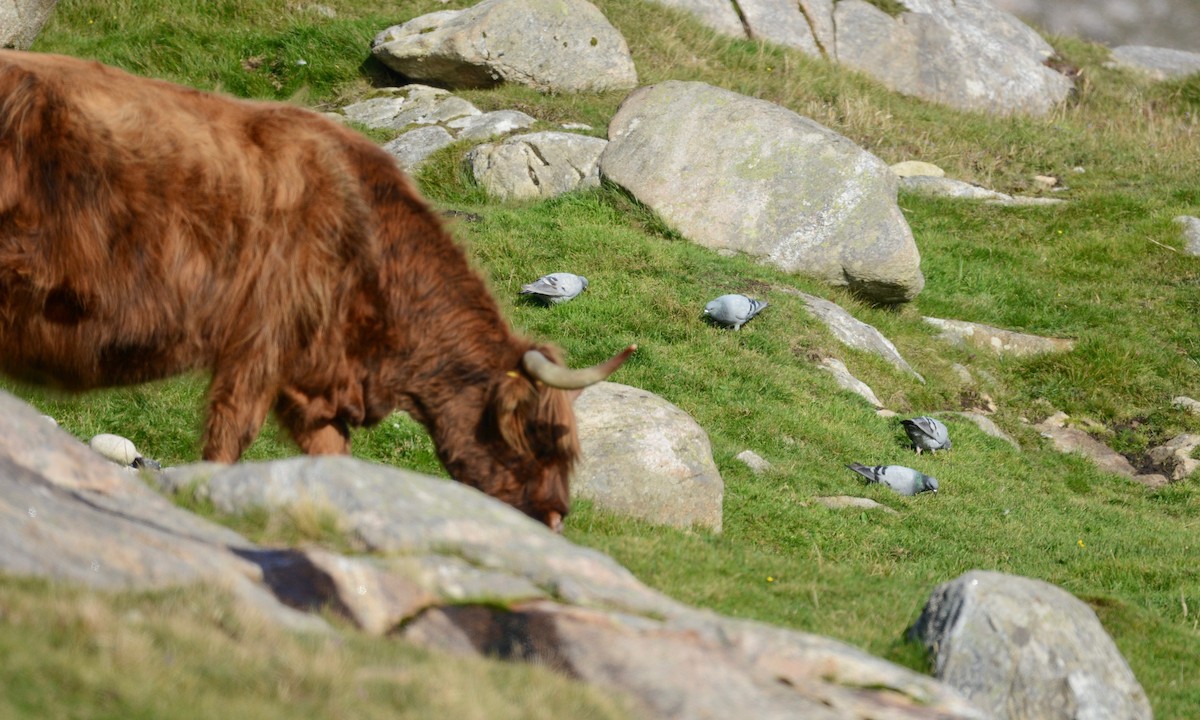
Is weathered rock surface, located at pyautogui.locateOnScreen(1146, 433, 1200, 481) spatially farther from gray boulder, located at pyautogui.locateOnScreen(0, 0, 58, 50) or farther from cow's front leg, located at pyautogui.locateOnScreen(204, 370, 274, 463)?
gray boulder, located at pyautogui.locateOnScreen(0, 0, 58, 50)

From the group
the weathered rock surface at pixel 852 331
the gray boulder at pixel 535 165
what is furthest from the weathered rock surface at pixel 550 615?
the gray boulder at pixel 535 165

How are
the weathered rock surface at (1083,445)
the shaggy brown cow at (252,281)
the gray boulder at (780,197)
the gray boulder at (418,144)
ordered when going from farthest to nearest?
1. the gray boulder at (418,144)
2. the gray boulder at (780,197)
3. the weathered rock surface at (1083,445)
4. the shaggy brown cow at (252,281)

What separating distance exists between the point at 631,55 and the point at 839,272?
8.52 metres

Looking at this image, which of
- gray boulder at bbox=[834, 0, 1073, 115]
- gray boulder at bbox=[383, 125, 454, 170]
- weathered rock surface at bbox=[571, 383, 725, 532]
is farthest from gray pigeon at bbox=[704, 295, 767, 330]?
gray boulder at bbox=[834, 0, 1073, 115]

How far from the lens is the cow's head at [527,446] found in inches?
269

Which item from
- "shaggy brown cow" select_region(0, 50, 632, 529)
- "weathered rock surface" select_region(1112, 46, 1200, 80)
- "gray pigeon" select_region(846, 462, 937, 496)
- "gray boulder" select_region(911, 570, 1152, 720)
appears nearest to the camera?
"gray boulder" select_region(911, 570, 1152, 720)

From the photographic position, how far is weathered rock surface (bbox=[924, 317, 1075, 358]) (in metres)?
16.6

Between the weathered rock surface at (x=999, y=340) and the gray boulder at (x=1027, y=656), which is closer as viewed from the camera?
the gray boulder at (x=1027, y=656)

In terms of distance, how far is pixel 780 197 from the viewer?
648 inches

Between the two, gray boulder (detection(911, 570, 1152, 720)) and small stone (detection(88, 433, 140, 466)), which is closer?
gray boulder (detection(911, 570, 1152, 720))

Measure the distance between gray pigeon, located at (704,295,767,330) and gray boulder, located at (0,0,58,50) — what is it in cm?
1307

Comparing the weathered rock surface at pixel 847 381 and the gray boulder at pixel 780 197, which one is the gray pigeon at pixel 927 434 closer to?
the weathered rock surface at pixel 847 381

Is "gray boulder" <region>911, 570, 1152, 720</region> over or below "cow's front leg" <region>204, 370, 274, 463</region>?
below

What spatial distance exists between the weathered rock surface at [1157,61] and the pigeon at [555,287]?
78.4 ft
